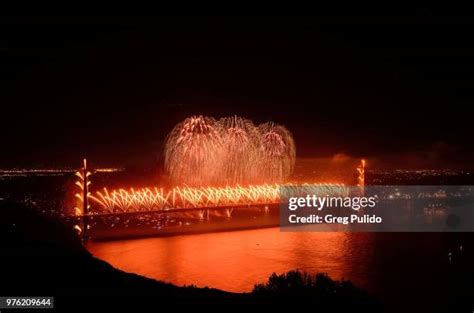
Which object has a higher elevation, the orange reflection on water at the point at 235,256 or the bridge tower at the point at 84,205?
the bridge tower at the point at 84,205

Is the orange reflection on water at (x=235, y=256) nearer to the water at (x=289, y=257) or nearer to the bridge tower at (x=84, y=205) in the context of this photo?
the water at (x=289, y=257)

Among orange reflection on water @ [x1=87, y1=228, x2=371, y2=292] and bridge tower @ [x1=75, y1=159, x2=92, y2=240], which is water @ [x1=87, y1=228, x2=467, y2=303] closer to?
orange reflection on water @ [x1=87, y1=228, x2=371, y2=292]

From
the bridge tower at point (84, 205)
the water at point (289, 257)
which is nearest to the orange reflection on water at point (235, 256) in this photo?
the water at point (289, 257)

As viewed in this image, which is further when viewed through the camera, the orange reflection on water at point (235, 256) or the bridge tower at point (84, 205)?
the bridge tower at point (84, 205)

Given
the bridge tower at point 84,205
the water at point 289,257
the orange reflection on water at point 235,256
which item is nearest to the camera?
the water at point 289,257

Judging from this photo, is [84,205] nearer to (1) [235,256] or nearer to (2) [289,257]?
(1) [235,256]

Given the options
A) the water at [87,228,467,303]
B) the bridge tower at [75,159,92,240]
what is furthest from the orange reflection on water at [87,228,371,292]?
the bridge tower at [75,159,92,240]

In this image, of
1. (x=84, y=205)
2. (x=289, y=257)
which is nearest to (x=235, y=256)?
(x=289, y=257)

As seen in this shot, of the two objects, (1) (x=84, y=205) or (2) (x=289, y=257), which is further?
(1) (x=84, y=205)
